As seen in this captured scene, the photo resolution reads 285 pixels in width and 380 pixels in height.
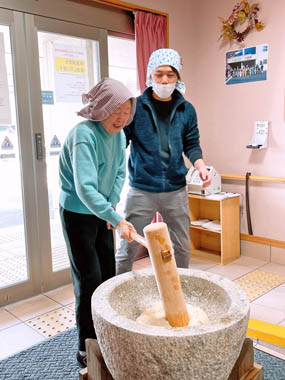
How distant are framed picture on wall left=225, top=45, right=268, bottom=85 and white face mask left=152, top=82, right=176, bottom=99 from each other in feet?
4.20

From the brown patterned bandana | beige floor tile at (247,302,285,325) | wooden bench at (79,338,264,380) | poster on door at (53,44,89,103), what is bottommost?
beige floor tile at (247,302,285,325)

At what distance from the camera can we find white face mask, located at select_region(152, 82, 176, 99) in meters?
2.12

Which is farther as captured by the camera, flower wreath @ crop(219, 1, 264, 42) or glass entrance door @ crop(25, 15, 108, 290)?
flower wreath @ crop(219, 1, 264, 42)

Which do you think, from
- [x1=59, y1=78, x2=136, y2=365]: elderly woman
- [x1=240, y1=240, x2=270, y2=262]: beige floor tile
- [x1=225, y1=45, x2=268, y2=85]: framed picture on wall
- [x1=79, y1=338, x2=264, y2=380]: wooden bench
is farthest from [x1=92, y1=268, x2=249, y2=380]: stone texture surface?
[x1=225, y1=45, x2=268, y2=85]: framed picture on wall

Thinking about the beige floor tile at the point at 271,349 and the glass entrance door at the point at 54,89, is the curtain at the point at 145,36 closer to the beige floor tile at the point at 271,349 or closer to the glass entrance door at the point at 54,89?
the glass entrance door at the point at 54,89

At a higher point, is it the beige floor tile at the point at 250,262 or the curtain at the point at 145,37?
the curtain at the point at 145,37

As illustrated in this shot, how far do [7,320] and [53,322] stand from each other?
1.00 feet

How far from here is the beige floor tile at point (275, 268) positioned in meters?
3.00

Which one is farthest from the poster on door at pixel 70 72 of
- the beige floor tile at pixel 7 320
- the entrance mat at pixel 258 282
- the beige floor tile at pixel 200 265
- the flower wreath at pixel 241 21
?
the entrance mat at pixel 258 282

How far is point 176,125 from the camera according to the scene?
84.4 inches

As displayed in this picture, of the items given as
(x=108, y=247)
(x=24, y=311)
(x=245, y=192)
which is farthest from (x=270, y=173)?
(x=24, y=311)

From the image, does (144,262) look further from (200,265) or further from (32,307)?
(32,307)

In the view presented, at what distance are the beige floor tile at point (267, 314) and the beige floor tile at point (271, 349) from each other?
24 cm

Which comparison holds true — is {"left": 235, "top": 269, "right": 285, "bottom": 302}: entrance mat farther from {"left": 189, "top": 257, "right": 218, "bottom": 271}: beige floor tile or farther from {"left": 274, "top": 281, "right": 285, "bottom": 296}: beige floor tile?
{"left": 189, "top": 257, "right": 218, "bottom": 271}: beige floor tile
